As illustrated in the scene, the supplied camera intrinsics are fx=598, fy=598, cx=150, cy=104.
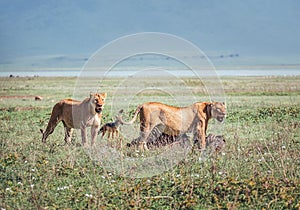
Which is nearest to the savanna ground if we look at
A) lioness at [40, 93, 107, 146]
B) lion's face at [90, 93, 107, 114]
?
lioness at [40, 93, 107, 146]

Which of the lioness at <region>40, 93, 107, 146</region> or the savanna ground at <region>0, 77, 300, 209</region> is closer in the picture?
the savanna ground at <region>0, 77, 300, 209</region>

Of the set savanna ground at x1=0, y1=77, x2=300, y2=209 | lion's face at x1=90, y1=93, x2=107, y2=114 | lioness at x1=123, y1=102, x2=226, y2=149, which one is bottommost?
savanna ground at x1=0, y1=77, x2=300, y2=209

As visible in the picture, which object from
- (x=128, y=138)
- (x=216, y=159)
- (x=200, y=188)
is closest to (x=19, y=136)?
(x=128, y=138)

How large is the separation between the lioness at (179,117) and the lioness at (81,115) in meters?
0.88

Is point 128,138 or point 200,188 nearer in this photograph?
point 200,188

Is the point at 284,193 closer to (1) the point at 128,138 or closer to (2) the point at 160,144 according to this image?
(2) the point at 160,144

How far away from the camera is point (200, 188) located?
9.26m

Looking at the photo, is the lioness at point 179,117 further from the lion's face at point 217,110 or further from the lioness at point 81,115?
the lioness at point 81,115

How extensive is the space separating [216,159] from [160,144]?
1.99 m

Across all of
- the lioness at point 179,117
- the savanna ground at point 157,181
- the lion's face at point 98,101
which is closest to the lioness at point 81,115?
the lion's face at point 98,101

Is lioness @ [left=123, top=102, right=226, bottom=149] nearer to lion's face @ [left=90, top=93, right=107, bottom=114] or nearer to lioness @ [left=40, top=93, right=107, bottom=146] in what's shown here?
lion's face @ [left=90, top=93, right=107, bottom=114]

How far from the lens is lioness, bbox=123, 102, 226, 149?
1271cm

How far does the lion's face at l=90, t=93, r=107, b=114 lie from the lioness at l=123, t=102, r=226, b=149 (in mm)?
756

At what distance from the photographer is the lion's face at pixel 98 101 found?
12.6 metres
